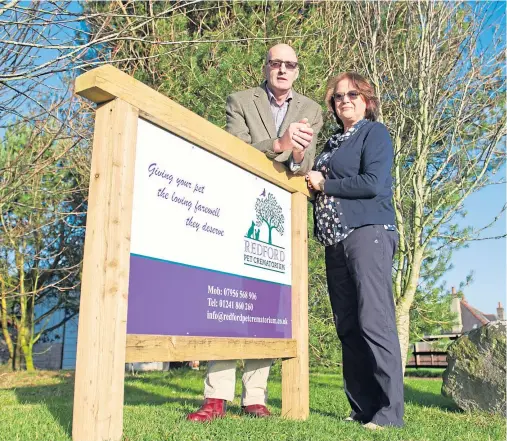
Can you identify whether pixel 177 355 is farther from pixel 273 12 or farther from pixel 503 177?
pixel 273 12

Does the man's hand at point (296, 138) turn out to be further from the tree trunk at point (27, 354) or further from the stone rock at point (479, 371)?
the tree trunk at point (27, 354)

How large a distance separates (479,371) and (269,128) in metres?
2.99

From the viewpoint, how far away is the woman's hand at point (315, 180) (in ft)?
11.6

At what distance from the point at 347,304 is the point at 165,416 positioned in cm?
132

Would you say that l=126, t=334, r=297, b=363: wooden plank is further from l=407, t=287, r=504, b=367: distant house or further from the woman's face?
l=407, t=287, r=504, b=367: distant house

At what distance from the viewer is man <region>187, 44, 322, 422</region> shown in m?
3.17

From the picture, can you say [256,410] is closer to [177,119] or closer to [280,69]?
[177,119]

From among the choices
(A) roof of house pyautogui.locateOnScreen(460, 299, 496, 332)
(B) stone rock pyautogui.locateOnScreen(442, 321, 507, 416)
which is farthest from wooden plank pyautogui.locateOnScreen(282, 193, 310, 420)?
(A) roof of house pyautogui.locateOnScreen(460, 299, 496, 332)

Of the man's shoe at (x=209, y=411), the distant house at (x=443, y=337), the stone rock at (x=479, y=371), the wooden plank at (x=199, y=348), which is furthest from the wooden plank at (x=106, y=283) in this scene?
the distant house at (x=443, y=337)

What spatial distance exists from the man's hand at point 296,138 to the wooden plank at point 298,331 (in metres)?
0.49

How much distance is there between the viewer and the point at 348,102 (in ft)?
11.7

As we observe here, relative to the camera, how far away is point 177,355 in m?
2.47

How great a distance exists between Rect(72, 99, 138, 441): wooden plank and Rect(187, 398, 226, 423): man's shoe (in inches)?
33.1

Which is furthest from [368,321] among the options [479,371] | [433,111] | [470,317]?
[470,317]
